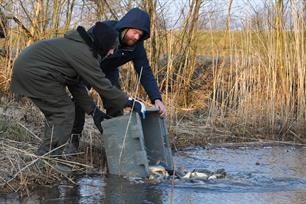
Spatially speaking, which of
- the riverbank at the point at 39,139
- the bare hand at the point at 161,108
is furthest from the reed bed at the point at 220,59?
the bare hand at the point at 161,108

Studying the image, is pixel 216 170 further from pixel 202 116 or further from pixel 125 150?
pixel 202 116

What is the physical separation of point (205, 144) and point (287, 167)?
1.54 meters

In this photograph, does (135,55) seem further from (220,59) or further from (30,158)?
(220,59)

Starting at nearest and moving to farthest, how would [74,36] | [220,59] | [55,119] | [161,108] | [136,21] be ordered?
[74,36] < [55,119] < [136,21] < [161,108] < [220,59]

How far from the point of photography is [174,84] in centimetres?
913

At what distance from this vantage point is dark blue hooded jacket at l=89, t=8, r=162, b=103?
510 cm

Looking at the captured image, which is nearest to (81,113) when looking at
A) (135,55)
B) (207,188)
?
(135,55)

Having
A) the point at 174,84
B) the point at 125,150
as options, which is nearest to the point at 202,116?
the point at 174,84

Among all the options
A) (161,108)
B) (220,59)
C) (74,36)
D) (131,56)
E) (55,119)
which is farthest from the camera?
(220,59)

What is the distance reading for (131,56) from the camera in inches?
218

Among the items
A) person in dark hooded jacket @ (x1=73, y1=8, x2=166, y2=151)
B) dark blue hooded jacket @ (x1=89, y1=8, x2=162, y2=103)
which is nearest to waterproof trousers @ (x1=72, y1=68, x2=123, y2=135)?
person in dark hooded jacket @ (x1=73, y1=8, x2=166, y2=151)

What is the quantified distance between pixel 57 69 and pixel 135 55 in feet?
3.34

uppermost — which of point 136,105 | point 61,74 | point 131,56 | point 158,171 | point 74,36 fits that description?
point 74,36

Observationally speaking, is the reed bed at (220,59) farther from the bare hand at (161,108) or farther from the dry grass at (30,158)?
the bare hand at (161,108)
